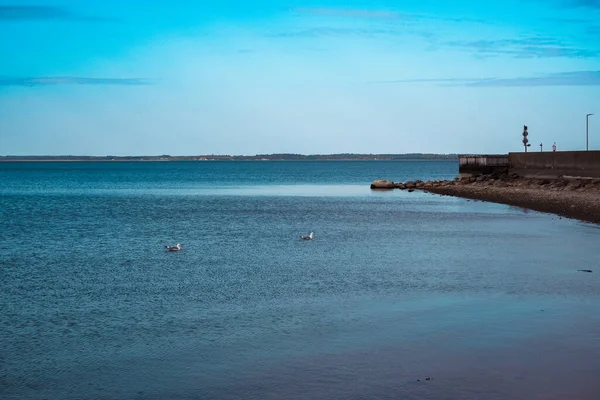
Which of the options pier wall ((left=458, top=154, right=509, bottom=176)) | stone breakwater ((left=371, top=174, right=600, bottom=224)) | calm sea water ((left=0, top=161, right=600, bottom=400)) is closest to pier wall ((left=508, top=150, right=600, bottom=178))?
stone breakwater ((left=371, top=174, right=600, bottom=224))

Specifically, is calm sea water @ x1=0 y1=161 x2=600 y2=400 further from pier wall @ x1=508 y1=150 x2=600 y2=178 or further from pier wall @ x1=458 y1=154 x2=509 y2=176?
pier wall @ x1=458 y1=154 x2=509 y2=176

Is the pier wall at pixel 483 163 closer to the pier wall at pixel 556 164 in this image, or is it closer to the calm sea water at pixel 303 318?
the pier wall at pixel 556 164

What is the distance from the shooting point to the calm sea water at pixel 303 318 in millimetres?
9734

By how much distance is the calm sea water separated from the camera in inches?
383

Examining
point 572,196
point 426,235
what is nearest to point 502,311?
point 426,235

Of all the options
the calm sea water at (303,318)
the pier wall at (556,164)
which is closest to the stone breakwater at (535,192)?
the pier wall at (556,164)

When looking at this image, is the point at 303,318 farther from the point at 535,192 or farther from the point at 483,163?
→ the point at 483,163

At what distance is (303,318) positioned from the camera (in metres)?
13.6

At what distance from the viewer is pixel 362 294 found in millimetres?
16031

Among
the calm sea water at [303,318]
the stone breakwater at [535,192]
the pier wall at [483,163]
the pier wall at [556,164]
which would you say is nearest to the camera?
the calm sea water at [303,318]

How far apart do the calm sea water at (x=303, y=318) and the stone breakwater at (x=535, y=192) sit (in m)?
9.33

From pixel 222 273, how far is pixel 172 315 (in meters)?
5.54

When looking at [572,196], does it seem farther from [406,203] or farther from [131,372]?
[131,372]

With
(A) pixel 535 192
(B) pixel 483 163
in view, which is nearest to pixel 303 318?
(A) pixel 535 192
